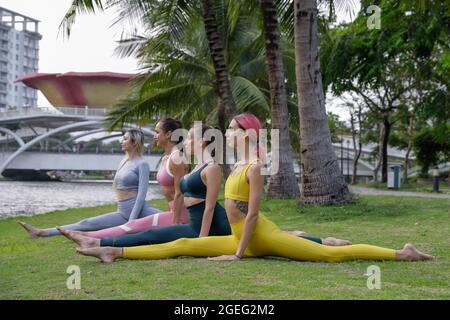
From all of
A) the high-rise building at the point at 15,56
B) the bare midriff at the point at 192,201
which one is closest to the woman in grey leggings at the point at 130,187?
the bare midriff at the point at 192,201

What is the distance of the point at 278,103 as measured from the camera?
47.7 ft

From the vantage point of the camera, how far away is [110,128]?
18844 mm

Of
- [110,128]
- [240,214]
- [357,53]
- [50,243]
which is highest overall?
[357,53]

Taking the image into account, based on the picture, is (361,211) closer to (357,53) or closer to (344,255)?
(344,255)

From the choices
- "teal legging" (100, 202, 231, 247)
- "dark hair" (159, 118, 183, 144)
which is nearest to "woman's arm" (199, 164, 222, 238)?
"teal legging" (100, 202, 231, 247)

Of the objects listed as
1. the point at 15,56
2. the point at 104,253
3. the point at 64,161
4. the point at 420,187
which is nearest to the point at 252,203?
the point at 104,253

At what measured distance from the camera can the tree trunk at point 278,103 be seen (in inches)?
549

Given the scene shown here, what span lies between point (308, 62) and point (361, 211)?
286 centimetres

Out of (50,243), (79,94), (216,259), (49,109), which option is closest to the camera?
(216,259)

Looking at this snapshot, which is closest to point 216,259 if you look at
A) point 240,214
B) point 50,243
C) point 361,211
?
point 240,214

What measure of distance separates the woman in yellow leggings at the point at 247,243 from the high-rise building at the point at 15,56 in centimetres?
12445

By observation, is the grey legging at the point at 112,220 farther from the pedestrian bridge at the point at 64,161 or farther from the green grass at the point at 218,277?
the pedestrian bridge at the point at 64,161

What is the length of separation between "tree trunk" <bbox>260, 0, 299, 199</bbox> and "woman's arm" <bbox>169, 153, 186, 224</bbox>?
7836 mm

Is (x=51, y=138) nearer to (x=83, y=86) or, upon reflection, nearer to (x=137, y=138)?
(x=83, y=86)
